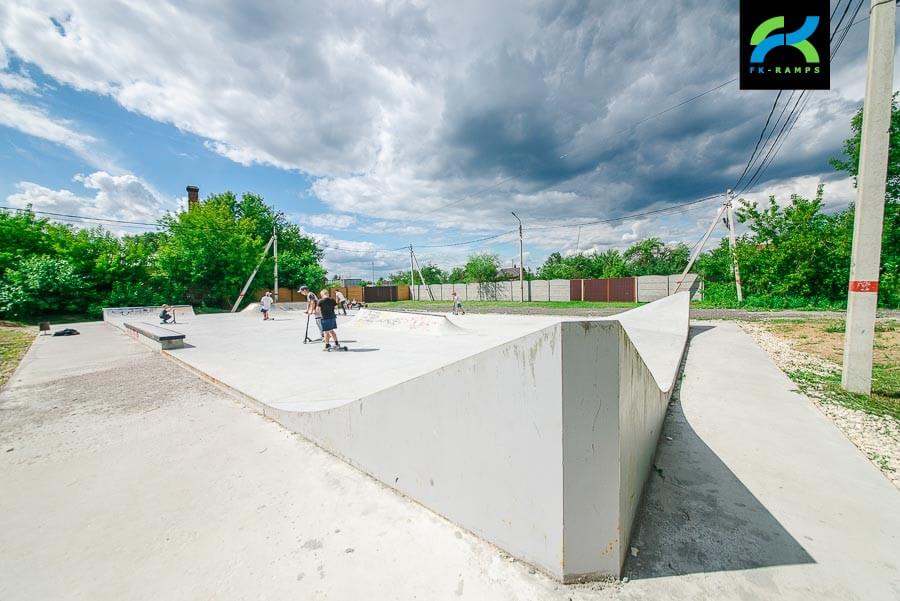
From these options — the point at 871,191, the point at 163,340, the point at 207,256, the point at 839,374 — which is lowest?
the point at 839,374

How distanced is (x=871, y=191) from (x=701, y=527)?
5.14 m

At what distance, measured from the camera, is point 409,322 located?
11516 mm

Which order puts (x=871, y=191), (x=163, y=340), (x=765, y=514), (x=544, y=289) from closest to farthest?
1. (x=765, y=514)
2. (x=871, y=191)
3. (x=163, y=340)
4. (x=544, y=289)

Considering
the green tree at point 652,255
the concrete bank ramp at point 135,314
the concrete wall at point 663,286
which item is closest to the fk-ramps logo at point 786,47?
the concrete wall at point 663,286

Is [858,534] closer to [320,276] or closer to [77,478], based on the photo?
[77,478]

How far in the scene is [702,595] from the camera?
5.16 feet

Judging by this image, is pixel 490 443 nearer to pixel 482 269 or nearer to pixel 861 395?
pixel 861 395

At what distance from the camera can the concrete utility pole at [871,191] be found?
4109mm

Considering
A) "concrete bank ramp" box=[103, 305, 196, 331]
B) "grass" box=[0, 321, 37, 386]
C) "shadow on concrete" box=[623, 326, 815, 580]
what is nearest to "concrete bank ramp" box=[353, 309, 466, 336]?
"shadow on concrete" box=[623, 326, 815, 580]

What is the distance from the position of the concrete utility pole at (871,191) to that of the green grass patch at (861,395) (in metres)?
0.18

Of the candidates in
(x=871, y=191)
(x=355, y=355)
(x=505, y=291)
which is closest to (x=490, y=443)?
(x=355, y=355)

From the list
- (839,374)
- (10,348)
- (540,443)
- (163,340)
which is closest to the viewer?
(540,443)

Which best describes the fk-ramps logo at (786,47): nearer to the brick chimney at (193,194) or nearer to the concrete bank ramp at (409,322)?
the concrete bank ramp at (409,322)

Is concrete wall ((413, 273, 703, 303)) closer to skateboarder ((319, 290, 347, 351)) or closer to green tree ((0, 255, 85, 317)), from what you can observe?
skateboarder ((319, 290, 347, 351))
